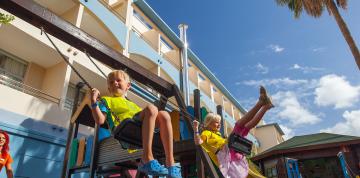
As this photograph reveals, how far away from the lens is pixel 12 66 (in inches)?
394

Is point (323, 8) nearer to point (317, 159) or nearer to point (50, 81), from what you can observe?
point (317, 159)

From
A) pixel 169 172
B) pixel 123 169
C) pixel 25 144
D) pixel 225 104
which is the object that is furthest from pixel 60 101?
pixel 225 104

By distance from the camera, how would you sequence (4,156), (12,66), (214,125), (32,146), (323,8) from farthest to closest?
(323,8) → (12,66) → (32,146) → (4,156) → (214,125)

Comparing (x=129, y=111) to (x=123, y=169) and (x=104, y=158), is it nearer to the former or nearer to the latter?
(x=104, y=158)

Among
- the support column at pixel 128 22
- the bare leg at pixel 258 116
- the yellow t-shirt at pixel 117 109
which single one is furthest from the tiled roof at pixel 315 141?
the yellow t-shirt at pixel 117 109

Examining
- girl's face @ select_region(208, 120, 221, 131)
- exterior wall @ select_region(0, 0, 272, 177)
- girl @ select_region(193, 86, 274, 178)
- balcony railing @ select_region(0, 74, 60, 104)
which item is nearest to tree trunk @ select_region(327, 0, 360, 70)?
girl's face @ select_region(208, 120, 221, 131)

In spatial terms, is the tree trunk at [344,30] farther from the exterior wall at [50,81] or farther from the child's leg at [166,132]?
the child's leg at [166,132]

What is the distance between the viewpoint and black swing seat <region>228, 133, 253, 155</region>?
3.67 m

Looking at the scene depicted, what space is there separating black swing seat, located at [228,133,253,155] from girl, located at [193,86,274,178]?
7cm

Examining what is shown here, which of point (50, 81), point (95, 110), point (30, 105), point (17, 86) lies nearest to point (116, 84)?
point (95, 110)

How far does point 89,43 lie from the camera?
12.9ft

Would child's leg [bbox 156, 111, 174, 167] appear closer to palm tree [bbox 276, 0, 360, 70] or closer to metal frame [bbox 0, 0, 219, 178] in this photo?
metal frame [bbox 0, 0, 219, 178]

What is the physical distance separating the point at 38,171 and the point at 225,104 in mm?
22147

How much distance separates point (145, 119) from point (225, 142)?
1.55m
